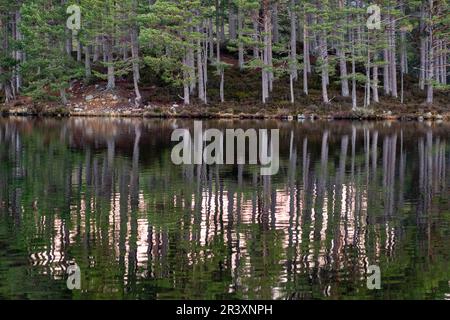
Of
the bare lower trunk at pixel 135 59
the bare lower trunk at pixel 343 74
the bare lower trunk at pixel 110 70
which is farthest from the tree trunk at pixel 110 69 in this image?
the bare lower trunk at pixel 343 74

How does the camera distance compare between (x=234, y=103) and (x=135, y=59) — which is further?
(x=135, y=59)

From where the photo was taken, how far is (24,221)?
1852 centimetres

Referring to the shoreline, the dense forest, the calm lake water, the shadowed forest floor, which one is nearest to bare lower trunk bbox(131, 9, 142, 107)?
the dense forest

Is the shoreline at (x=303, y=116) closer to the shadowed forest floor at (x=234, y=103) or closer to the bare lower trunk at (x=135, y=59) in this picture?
the shadowed forest floor at (x=234, y=103)

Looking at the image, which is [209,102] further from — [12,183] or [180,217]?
[180,217]

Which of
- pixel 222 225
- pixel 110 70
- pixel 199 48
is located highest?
pixel 199 48

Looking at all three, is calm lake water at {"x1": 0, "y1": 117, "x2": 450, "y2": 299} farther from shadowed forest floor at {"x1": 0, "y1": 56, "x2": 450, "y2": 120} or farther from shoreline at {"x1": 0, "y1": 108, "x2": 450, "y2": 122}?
shadowed forest floor at {"x1": 0, "y1": 56, "x2": 450, "y2": 120}

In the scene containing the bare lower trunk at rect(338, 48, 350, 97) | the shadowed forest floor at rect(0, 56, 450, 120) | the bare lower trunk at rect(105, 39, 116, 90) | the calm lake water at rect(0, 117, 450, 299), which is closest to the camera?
the calm lake water at rect(0, 117, 450, 299)

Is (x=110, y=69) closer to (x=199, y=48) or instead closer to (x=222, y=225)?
(x=199, y=48)

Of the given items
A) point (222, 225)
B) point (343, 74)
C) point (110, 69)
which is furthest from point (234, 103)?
point (222, 225)

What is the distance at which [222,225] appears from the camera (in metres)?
18.4

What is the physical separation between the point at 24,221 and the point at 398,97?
2143 inches

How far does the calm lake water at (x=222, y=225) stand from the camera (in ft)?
44.0

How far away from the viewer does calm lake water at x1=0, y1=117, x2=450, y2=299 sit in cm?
1342
